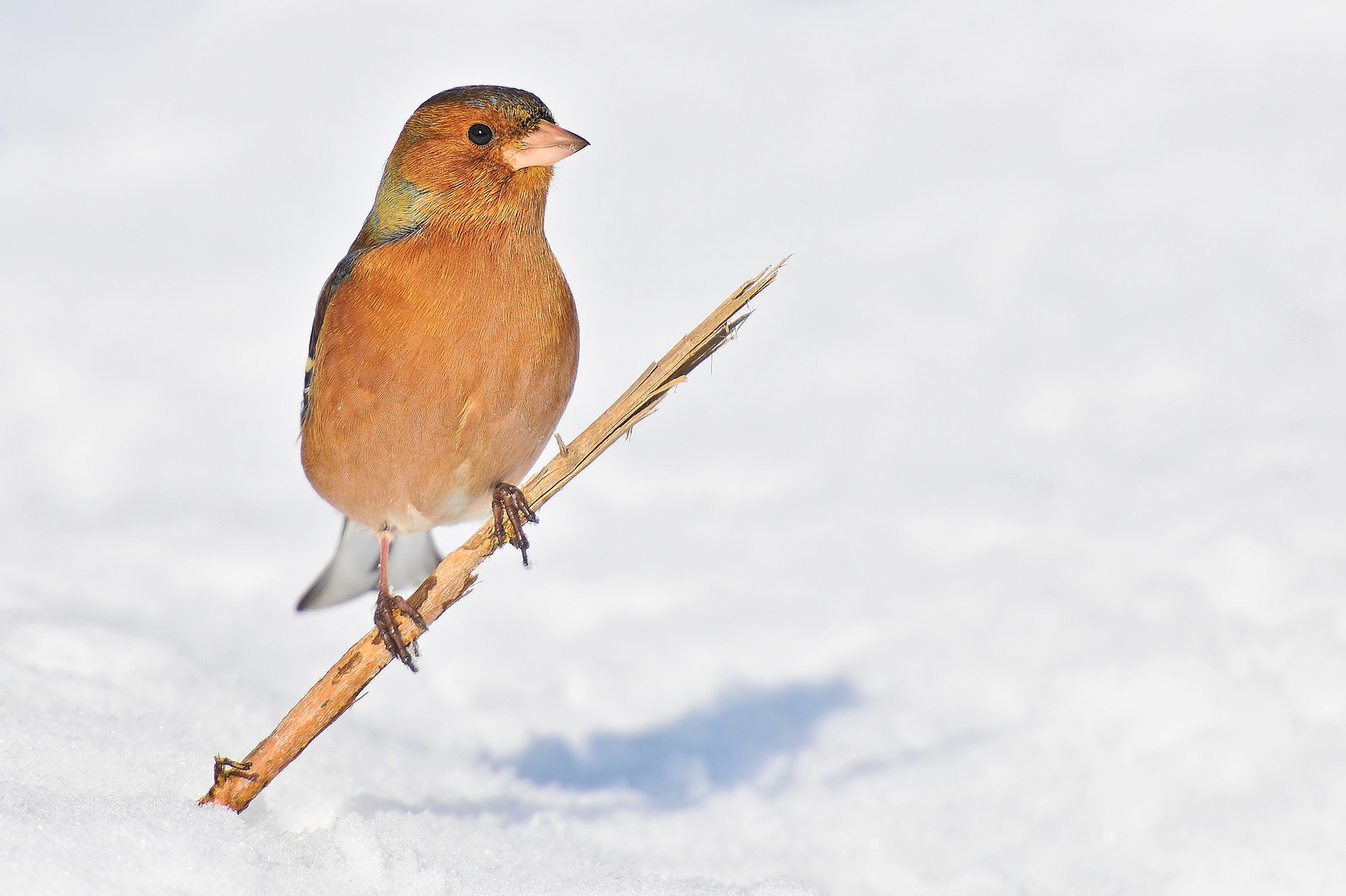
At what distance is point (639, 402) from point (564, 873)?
1.37 meters

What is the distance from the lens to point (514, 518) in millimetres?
3541

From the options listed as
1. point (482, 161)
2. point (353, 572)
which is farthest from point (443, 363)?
point (353, 572)

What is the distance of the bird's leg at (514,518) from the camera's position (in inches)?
138

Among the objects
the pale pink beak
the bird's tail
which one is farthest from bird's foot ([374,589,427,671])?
the pale pink beak

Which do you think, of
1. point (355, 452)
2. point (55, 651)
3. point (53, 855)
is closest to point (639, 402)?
point (355, 452)

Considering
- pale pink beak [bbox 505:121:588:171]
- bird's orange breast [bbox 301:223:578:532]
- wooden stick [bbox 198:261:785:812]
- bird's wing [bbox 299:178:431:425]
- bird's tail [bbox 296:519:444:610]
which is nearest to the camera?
wooden stick [bbox 198:261:785:812]

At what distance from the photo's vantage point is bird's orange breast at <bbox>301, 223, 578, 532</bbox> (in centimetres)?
334

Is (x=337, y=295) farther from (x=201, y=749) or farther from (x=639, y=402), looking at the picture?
(x=201, y=749)

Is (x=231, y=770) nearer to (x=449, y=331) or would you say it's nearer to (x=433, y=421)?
(x=433, y=421)

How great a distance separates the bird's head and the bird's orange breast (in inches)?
3.5

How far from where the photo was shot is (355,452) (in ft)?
11.7

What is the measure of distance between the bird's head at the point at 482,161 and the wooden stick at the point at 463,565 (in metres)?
0.73

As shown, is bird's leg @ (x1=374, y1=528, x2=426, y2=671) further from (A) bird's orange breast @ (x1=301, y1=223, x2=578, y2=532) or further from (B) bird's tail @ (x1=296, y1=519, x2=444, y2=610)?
(B) bird's tail @ (x1=296, y1=519, x2=444, y2=610)

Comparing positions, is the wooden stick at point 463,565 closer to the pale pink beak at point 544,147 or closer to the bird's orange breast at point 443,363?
the bird's orange breast at point 443,363
